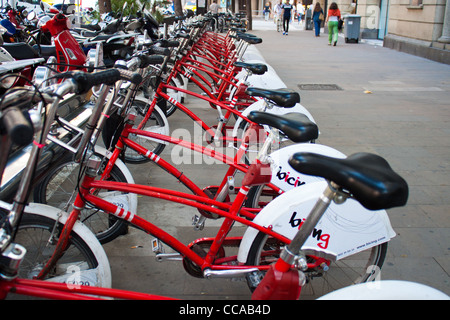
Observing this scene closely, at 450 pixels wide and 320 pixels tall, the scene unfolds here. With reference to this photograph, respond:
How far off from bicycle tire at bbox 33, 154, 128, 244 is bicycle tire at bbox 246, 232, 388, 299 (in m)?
1.12

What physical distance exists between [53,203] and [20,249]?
72.2 inches

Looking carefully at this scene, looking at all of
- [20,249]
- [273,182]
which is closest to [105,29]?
[273,182]

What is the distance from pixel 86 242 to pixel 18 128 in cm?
110

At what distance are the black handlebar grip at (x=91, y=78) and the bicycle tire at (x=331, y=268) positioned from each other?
1.14 meters

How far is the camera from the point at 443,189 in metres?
4.36

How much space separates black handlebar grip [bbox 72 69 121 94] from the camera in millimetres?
1857

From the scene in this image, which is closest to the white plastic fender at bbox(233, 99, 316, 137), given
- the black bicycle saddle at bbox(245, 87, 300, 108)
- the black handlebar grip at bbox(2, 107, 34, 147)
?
the black bicycle saddle at bbox(245, 87, 300, 108)

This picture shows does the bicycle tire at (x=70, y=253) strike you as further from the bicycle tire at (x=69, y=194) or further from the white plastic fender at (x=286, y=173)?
the white plastic fender at (x=286, y=173)

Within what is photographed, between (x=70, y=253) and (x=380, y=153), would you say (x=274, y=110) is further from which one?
(x=70, y=253)

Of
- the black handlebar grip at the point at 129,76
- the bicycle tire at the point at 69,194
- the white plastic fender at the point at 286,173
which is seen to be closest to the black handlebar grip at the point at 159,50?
the bicycle tire at the point at 69,194

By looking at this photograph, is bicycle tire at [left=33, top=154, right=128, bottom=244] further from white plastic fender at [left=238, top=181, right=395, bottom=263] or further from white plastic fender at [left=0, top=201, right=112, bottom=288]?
white plastic fender at [left=238, top=181, right=395, bottom=263]
